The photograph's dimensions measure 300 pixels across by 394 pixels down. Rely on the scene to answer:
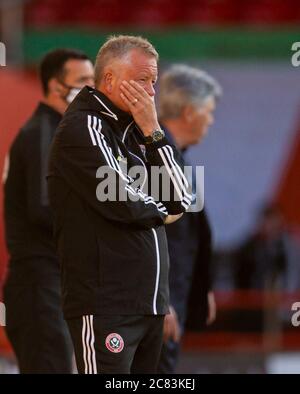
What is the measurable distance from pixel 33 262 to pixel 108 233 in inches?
48.4

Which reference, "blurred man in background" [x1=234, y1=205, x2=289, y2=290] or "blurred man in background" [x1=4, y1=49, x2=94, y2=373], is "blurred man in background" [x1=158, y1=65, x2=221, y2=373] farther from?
"blurred man in background" [x1=234, y1=205, x2=289, y2=290]

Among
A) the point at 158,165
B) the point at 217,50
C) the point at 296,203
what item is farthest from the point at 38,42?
the point at 158,165

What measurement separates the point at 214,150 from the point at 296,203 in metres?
1.16

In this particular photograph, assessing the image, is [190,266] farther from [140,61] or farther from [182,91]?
[140,61]

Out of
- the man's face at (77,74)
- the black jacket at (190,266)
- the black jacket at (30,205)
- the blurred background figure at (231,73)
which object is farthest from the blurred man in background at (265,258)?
the black jacket at (30,205)

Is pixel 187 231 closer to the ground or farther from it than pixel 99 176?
closer to the ground

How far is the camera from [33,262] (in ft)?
16.7

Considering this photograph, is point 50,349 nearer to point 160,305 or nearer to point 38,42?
point 160,305

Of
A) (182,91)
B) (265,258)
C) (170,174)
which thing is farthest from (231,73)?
(170,174)

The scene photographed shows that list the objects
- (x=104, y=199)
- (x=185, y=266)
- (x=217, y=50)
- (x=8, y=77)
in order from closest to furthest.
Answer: (x=104, y=199) < (x=185, y=266) < (x=8, y=77) < (x=217, y=50)

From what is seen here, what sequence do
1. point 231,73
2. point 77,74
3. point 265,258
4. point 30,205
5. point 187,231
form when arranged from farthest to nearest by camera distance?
point 231,73, point 265,258, point 187,231, point 77,74, point 30,205

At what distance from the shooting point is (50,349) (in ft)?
16.7

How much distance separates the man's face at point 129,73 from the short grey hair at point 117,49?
2cm

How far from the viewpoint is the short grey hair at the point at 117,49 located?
4.08 m
